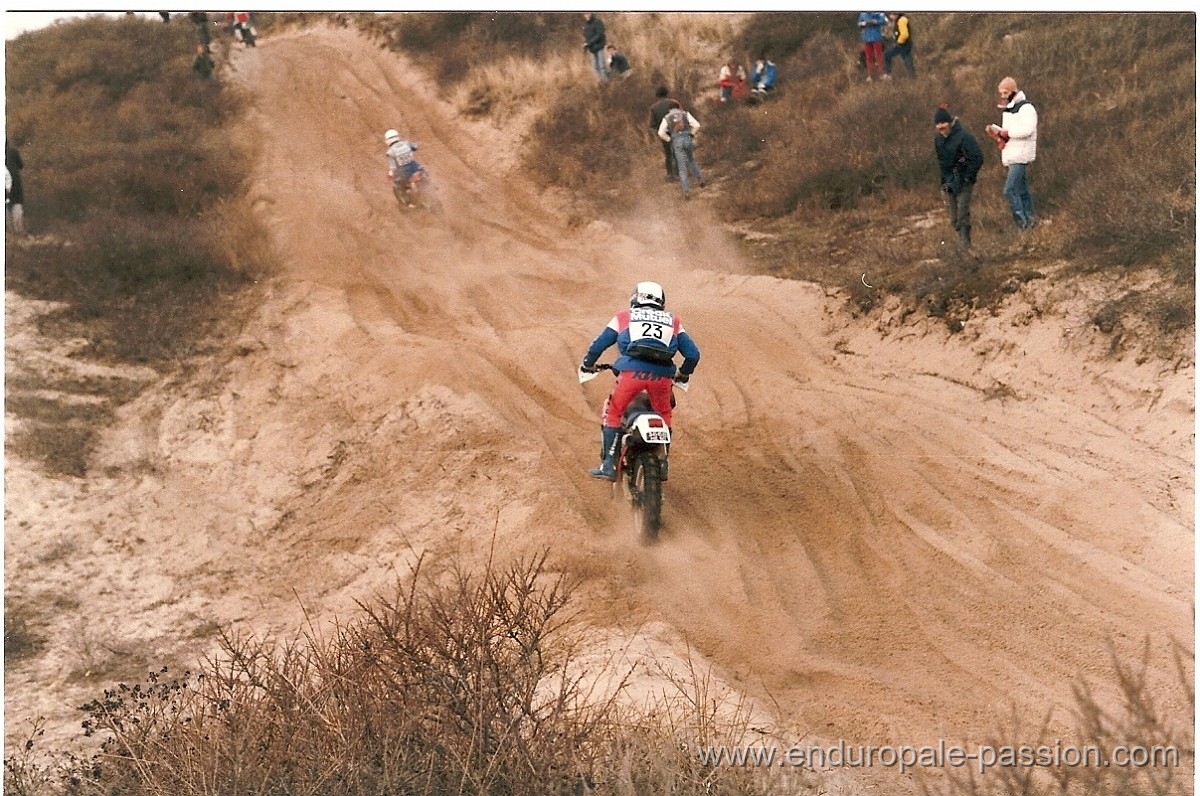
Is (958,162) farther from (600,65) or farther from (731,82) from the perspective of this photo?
(600,65)

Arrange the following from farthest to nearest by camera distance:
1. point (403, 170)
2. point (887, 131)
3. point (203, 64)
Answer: point (203, 64) → point (403, 170) → point (887, 131)

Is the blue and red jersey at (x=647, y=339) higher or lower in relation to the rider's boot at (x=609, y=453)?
higher

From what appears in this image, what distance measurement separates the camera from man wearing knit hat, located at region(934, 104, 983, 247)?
1356 cm

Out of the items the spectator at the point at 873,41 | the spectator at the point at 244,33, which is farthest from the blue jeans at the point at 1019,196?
the spectator at the point at 244,33

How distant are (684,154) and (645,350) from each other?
10.2m

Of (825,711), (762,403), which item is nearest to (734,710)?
(825,711)

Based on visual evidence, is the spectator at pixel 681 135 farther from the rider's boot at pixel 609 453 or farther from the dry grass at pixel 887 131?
the rider's boot at pixel 609 453

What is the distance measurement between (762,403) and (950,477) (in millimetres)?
2510

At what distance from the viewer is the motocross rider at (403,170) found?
64.8 feet

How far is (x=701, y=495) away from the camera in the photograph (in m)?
11.2

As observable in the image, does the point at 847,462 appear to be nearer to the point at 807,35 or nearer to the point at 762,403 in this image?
the point at 762,403

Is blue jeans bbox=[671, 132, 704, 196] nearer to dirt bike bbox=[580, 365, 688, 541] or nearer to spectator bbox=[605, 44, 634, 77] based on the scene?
spectator bbox=[605, 44, 634, 77]

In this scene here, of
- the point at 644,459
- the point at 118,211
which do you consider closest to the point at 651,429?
the point at 644,459

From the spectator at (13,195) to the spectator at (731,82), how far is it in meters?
11.7
